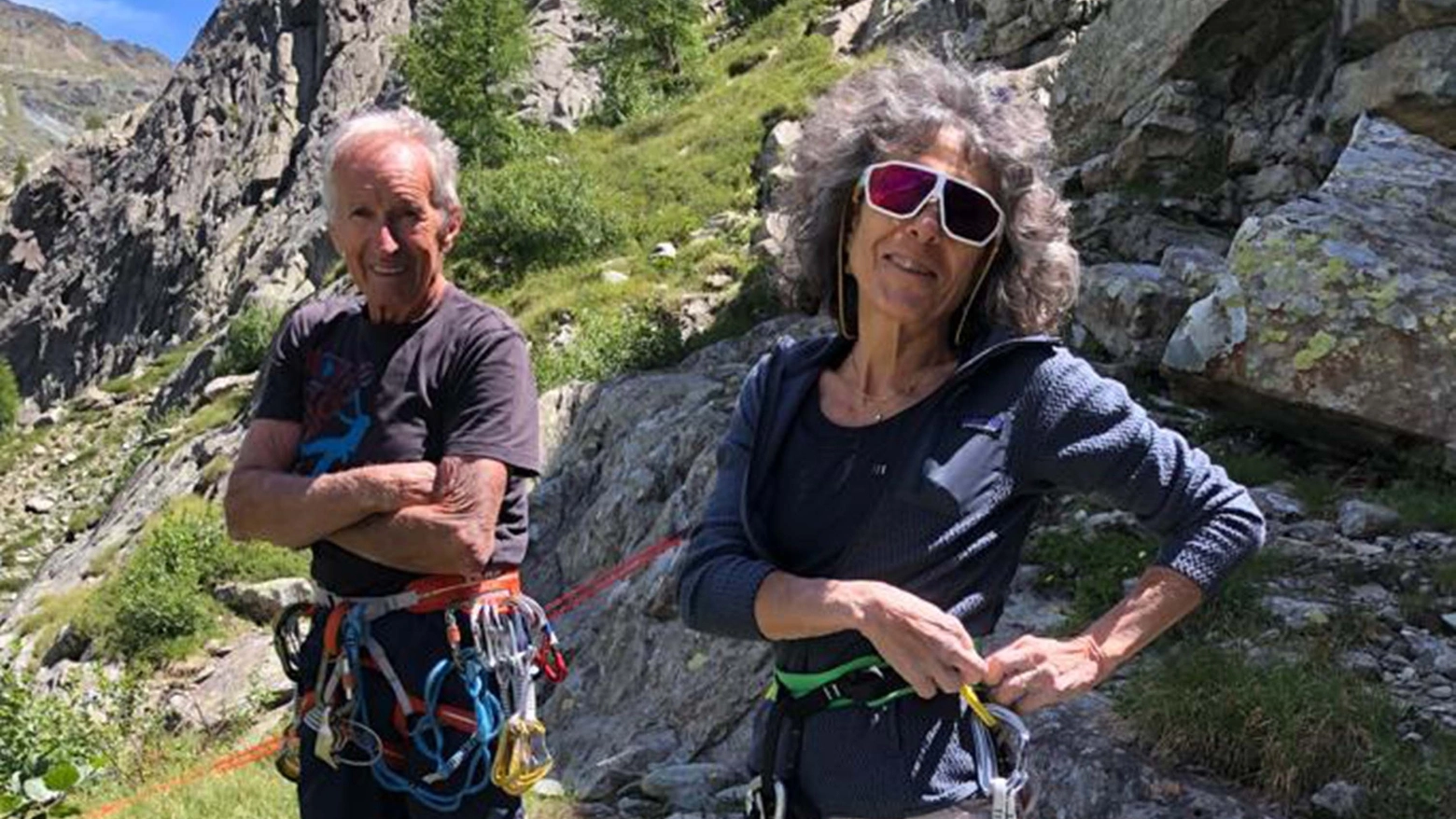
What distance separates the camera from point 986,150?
2148 mm

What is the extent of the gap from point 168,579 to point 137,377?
39.8 metres

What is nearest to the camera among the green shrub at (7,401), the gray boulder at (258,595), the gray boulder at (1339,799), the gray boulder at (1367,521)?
the gray boulder at (1339,799)

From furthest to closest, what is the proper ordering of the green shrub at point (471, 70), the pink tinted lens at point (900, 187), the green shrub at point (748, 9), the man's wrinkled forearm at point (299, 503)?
the green shrub at point (748, 9)
the green shrub at point (471, 70)
the man's wrinkled forearm at point (299, 503)
the pink tinted lens at point (900, 187)

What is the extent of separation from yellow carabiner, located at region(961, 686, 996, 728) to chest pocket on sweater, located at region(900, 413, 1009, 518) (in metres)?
0.29

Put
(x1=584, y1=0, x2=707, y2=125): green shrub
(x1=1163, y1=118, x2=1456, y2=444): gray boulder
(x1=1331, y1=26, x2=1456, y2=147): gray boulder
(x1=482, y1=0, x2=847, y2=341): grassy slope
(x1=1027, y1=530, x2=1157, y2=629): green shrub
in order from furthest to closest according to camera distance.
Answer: (x1=584, y1=0, x2=707, y2=125): green shrub → (x1=482, y1=0, x2=847, y2=341): grassy slope → (x1=1331, y1=26, x2=1456, y2=147): gray boulder → (x1=1163, y1=118, x2=1456, y2=444): gray boulder → (x1=1027, y1=530, x2=1157, y2=629): green shrub

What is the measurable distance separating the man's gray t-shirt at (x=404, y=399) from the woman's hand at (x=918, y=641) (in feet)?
4.54

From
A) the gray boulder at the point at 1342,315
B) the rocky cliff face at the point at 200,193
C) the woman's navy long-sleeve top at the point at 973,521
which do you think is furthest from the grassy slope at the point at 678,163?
the rocky cliff face at the point at 200,193

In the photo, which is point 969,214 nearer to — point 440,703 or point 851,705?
Result: point 851,705

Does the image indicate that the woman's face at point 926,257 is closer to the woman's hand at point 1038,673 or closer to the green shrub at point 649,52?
the woman's hand at point 1038,673

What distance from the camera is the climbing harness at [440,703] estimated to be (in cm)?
299

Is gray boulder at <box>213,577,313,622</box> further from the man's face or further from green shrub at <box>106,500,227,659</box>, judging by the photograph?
the man's face

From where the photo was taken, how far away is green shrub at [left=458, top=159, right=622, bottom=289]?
750 inches

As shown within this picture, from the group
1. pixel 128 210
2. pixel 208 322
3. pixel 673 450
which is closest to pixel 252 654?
pixel 673 450

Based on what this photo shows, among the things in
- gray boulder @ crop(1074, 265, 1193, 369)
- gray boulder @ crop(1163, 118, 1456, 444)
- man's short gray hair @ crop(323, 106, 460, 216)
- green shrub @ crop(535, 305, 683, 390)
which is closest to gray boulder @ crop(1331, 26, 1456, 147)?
gray boulder @ crop(1163, 118, 1456, 444)
